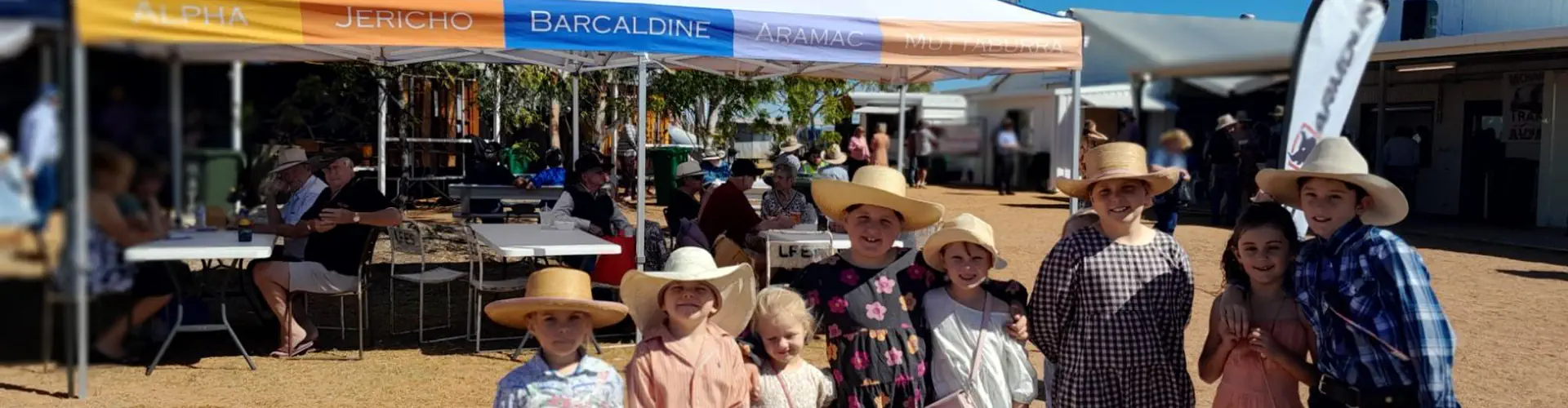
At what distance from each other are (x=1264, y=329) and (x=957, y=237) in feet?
2.68

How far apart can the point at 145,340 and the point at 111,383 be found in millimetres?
4724

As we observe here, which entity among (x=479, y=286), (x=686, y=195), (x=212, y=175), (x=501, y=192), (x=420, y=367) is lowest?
(x=420, y=367)

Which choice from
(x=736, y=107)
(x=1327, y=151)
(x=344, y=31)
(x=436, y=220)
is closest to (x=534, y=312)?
(x=1327, y=151)

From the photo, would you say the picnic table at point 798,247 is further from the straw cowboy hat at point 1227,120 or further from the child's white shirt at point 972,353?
the child's white shirt at point 972,353

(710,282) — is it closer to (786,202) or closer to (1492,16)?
(786,202)

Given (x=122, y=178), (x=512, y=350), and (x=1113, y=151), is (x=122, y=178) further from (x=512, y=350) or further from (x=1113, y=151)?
(x=512, y=350)

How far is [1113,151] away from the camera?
3227 mm

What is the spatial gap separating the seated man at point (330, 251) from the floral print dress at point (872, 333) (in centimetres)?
356

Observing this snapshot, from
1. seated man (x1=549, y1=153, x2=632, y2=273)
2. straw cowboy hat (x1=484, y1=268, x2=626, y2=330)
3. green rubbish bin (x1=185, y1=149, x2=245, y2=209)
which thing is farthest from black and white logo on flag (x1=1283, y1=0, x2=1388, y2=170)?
seated man (x1=549, y1=153, x2=632, y2=273)

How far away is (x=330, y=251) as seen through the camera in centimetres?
613

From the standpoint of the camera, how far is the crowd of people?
287cm

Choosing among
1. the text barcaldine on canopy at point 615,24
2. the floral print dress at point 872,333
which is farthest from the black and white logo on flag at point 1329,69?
the text barcaldine on canopy at point 615,24

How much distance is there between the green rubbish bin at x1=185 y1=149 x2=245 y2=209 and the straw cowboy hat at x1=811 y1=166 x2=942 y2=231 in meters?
2.42

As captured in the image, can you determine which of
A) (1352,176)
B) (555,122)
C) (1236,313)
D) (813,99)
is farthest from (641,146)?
(555,122)
